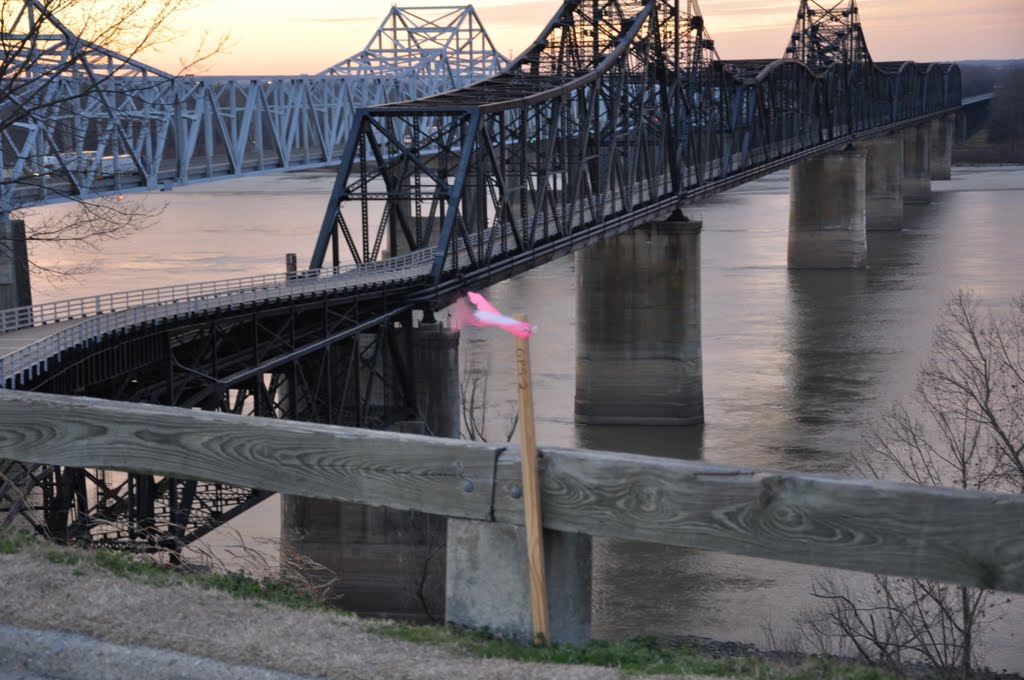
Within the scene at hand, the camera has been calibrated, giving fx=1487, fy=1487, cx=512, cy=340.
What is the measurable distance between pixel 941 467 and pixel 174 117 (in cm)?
4205

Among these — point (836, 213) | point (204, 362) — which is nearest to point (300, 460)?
point (204, 362)

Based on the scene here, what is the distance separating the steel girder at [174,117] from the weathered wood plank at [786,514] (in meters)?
11.9

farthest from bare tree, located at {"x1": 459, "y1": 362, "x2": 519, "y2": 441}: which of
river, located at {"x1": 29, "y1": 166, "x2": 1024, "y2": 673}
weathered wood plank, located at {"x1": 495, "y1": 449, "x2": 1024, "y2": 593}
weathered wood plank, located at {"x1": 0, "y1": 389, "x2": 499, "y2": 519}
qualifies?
weathered wood plank, located at {"x1": 495, "y1": 449, "x2": 1024, "y2": 593}

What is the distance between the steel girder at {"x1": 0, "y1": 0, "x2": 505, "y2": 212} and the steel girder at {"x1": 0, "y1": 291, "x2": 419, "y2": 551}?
460 cm

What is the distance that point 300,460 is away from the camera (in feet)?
21.5

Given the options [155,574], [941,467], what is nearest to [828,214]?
[941,467]

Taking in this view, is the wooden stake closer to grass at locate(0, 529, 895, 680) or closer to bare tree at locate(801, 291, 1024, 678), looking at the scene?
grass at locate(0, 529, 895, 680)

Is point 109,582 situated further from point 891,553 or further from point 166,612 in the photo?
point 891,553

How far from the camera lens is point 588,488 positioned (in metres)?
6.07

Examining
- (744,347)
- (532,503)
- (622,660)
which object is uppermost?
(532,503)

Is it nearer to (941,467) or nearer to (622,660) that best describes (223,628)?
(622,660)

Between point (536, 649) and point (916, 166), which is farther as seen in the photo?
point (916, 166)

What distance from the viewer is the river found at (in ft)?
100

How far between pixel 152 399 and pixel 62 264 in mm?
77517
